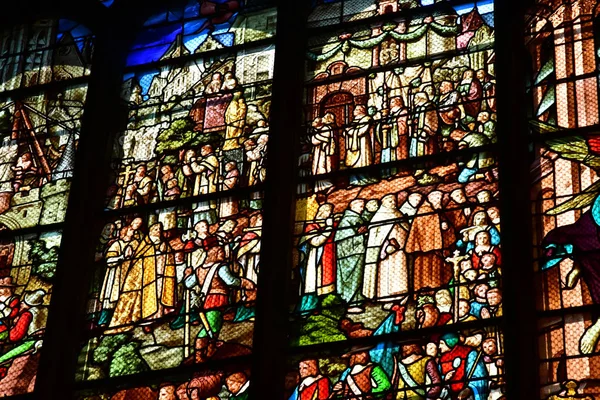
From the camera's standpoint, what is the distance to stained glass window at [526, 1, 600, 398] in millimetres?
9430

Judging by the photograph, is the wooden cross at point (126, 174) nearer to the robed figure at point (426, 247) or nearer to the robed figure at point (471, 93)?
the robed figure at point (426, 247)

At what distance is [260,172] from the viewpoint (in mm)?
11070

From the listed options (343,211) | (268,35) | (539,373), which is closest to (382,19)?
(268,35)

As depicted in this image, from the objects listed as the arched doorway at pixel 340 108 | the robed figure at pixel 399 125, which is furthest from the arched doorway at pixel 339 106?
the robed figure at pixel 399 125

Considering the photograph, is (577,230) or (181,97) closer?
(577,230)

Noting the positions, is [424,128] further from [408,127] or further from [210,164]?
[210,164]

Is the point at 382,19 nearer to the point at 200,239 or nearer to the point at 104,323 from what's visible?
the point at 200,239

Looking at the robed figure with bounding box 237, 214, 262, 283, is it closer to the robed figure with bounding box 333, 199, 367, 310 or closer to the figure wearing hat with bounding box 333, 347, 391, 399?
the robed figure with bounding box 333, 199, 367, 310

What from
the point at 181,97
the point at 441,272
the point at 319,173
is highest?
the point at 181,97

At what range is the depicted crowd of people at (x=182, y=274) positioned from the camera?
10.4 meters

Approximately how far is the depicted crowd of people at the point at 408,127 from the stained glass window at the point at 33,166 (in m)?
1.82

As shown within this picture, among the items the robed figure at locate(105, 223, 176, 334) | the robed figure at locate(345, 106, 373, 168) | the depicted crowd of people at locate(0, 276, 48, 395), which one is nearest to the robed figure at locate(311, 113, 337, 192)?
the robed figure at locate(345, 106, 373, 168)

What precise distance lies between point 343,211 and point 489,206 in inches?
36.2

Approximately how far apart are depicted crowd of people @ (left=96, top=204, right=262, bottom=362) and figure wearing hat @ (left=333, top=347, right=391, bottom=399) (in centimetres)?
77
